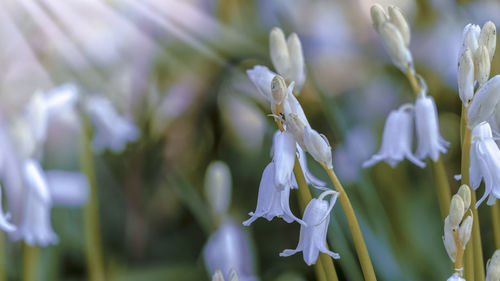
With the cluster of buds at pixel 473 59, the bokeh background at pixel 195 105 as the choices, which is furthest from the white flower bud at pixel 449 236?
the bokeh background at pixel 195 105

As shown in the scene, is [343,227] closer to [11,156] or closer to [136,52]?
[11,156]

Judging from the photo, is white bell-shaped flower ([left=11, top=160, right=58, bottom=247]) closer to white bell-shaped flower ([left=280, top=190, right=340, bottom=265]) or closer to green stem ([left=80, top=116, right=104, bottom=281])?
green stem ([left=80, top=116, right=104, bottom=281])

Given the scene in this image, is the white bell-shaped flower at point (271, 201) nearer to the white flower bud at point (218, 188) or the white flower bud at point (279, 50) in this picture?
the white flower bud at point (279, 50)

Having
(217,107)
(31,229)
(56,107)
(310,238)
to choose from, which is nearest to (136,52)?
(217,107)

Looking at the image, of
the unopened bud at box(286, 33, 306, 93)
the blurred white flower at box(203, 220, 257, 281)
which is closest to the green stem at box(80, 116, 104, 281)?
the blurred white flower at box(203, 220, 257, 281)

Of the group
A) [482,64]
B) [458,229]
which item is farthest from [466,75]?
[458,229]

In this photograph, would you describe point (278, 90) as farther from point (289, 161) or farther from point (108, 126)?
point (108, 126)
